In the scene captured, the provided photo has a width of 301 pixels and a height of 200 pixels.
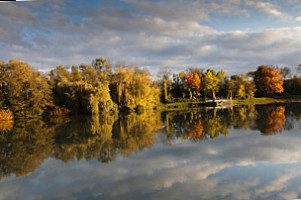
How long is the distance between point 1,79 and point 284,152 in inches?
1191

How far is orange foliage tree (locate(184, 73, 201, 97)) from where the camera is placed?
4719cm

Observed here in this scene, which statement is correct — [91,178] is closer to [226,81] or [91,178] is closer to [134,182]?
[134,182]

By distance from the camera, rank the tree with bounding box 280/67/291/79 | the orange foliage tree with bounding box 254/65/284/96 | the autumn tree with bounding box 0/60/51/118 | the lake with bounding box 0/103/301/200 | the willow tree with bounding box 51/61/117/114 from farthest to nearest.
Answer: the tree with bounding box 280/67/291/79, the orange foliage tree with bounding box 254/65/284/96, the willow tree with bounding box 51/61/117/114, the autumn tree with bounding box 0/60/51/118, the lake with bounding box 0/103/301/200

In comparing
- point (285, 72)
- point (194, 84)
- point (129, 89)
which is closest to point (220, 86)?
point (194, 84)

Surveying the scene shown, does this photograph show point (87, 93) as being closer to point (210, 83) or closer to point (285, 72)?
point (210, 83)

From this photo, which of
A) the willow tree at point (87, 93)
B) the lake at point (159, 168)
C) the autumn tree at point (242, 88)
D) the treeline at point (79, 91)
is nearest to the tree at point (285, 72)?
the autumn tree at point (242, 88)

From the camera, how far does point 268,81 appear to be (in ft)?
169

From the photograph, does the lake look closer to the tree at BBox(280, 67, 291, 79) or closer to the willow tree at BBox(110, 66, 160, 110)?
the willow tree at BBox(110, 66, 160, 110)

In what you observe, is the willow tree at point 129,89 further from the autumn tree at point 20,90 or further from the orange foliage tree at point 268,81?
the orange foliage tree at point 268,81

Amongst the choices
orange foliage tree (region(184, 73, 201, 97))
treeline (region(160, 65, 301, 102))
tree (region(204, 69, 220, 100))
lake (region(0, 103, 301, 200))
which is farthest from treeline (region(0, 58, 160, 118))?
lake (region(0, 103, 301, 200))

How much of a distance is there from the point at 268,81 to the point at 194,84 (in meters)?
19.2

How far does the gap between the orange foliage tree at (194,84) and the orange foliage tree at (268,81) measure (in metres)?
17.3

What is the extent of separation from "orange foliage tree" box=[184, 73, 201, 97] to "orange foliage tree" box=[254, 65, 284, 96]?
17.3m

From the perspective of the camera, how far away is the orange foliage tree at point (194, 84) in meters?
47.2
